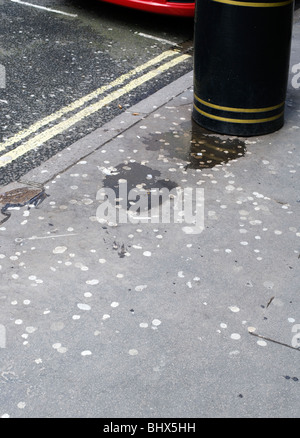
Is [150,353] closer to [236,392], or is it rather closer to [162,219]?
[236,392]

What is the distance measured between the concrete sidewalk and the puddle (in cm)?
2

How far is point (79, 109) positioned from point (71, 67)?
99 cm

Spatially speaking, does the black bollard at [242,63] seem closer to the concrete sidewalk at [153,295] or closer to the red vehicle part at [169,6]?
the concrete sidewalk at [153,295]

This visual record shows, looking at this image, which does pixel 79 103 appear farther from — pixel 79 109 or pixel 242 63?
pixel 242 63

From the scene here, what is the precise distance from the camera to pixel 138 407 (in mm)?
2648

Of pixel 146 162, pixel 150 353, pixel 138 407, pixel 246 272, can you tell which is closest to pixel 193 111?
pixel 146 162

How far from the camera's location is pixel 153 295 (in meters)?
3.28

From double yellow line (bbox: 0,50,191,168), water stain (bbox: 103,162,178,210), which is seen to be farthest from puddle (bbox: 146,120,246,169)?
double yellow line (bbox: 0,50,191,168)

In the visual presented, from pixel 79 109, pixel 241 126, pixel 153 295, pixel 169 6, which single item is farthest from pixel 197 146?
pixel 169 6

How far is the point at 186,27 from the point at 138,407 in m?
5.96

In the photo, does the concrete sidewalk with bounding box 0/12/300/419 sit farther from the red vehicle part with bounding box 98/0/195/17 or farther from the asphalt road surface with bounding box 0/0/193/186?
the red vehicle part with bounding box 98/0/195/17

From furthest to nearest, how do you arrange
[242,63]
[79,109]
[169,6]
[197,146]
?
[169,6]
[79,109]
[197,146]
[242,63]
